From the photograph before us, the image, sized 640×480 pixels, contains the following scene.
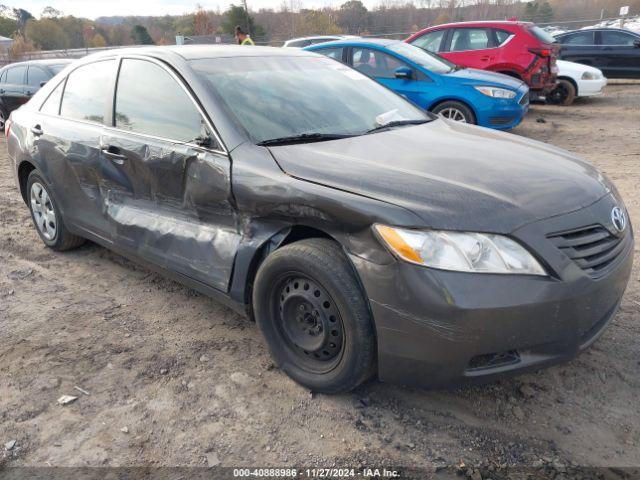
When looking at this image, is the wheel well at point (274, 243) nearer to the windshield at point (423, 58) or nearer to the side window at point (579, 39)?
the windshield at point (423, 58)

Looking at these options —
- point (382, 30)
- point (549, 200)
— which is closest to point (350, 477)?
point (549, 200)

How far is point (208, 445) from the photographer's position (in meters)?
→ 2.24

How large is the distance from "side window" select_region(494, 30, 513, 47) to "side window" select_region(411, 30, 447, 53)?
1.00 metres

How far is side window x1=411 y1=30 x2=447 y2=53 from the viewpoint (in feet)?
33.2

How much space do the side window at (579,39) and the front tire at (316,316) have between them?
13788 millimetres

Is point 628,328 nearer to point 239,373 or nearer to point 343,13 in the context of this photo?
point 239,373

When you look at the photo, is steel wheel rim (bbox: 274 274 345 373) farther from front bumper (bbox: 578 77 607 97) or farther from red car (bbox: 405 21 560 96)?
front bumper (bbox: 578 77 607 97)

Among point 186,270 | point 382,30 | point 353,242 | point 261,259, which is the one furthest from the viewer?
point 382,30

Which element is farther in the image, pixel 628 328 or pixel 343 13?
pixel 343 13

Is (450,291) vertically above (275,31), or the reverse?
(275,31)

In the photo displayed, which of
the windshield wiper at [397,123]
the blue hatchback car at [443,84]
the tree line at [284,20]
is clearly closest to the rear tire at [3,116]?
the blue hatchback car at [443,84]

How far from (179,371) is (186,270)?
559mm

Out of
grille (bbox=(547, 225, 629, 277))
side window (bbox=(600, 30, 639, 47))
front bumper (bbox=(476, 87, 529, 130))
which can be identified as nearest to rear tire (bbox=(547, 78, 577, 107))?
side window (bbox=(600, 30, 639, 47))

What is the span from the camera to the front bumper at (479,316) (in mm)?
1989
